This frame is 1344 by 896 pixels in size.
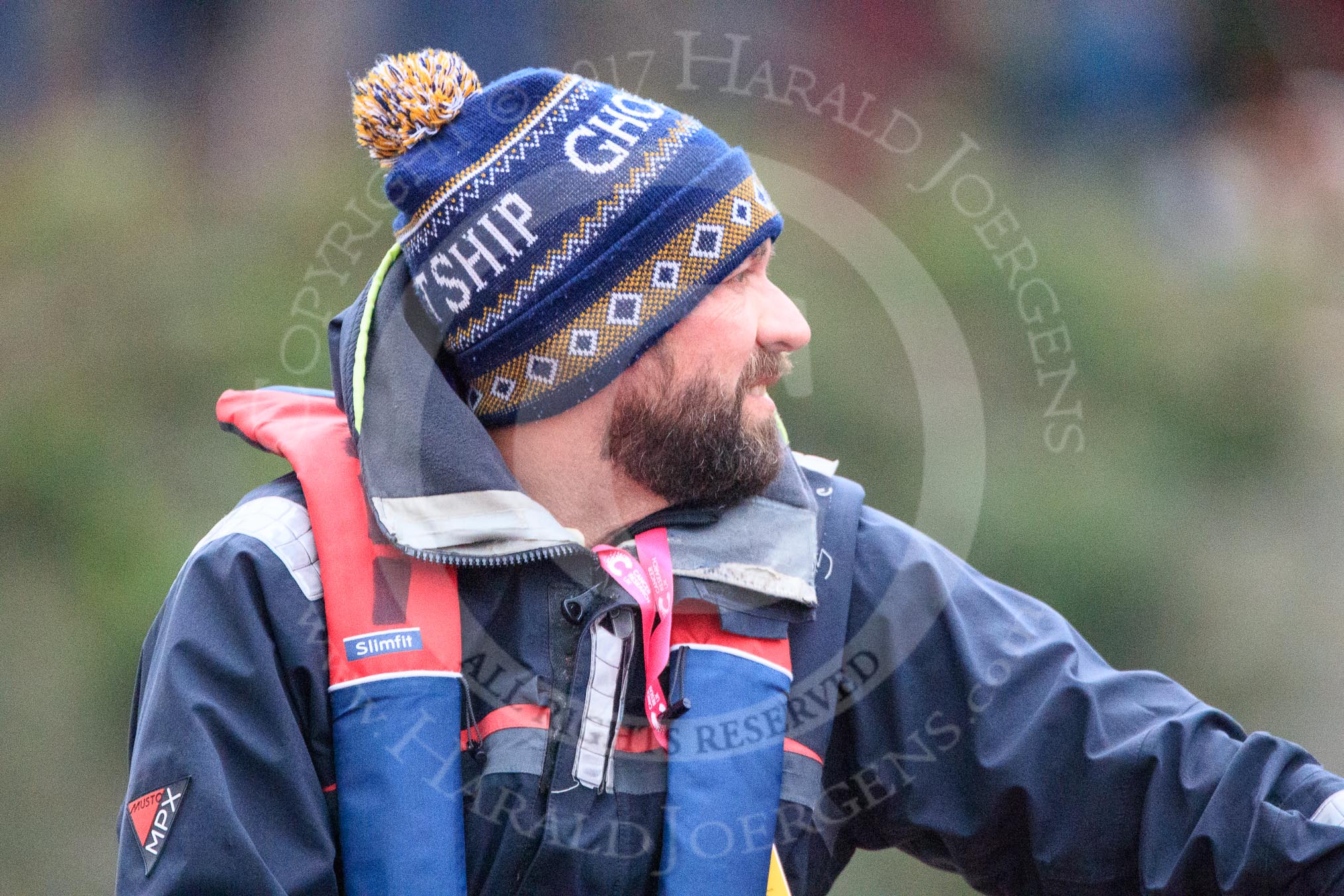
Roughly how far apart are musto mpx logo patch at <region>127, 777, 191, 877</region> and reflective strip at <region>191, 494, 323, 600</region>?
0.29 m

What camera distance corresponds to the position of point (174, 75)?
4918 mm

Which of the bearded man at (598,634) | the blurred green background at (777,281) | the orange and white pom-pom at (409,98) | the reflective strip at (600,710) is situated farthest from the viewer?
the blurred green background at (777,281)

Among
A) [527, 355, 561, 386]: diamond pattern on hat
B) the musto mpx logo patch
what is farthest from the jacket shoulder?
[527, 355, 561, 386]: diamond pattern on hat

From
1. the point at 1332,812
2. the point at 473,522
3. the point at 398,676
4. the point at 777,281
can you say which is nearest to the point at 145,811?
the point at 398,676

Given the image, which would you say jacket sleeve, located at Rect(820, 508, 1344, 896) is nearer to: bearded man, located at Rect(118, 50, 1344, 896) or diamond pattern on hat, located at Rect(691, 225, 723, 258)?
bearded man, located at Rect(118, 50, 1344, 896)

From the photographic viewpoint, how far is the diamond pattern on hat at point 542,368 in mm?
1892

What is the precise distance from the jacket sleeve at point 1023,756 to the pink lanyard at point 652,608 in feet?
0.98

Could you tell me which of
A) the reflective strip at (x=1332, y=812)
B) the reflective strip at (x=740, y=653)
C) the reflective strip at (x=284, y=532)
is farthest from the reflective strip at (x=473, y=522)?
the reflective strip at (x=1332, y=812)

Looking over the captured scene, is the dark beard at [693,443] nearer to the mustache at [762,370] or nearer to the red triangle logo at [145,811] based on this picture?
the mustache at [762,370]

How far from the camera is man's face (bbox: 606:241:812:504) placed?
1869 mm

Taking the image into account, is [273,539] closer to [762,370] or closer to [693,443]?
[693,443]

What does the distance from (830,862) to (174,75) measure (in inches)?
168

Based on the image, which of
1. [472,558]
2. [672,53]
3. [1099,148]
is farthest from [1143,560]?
[472,558]

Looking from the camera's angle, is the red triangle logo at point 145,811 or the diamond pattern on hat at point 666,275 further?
the diamond pattern on hat at point 666,275
